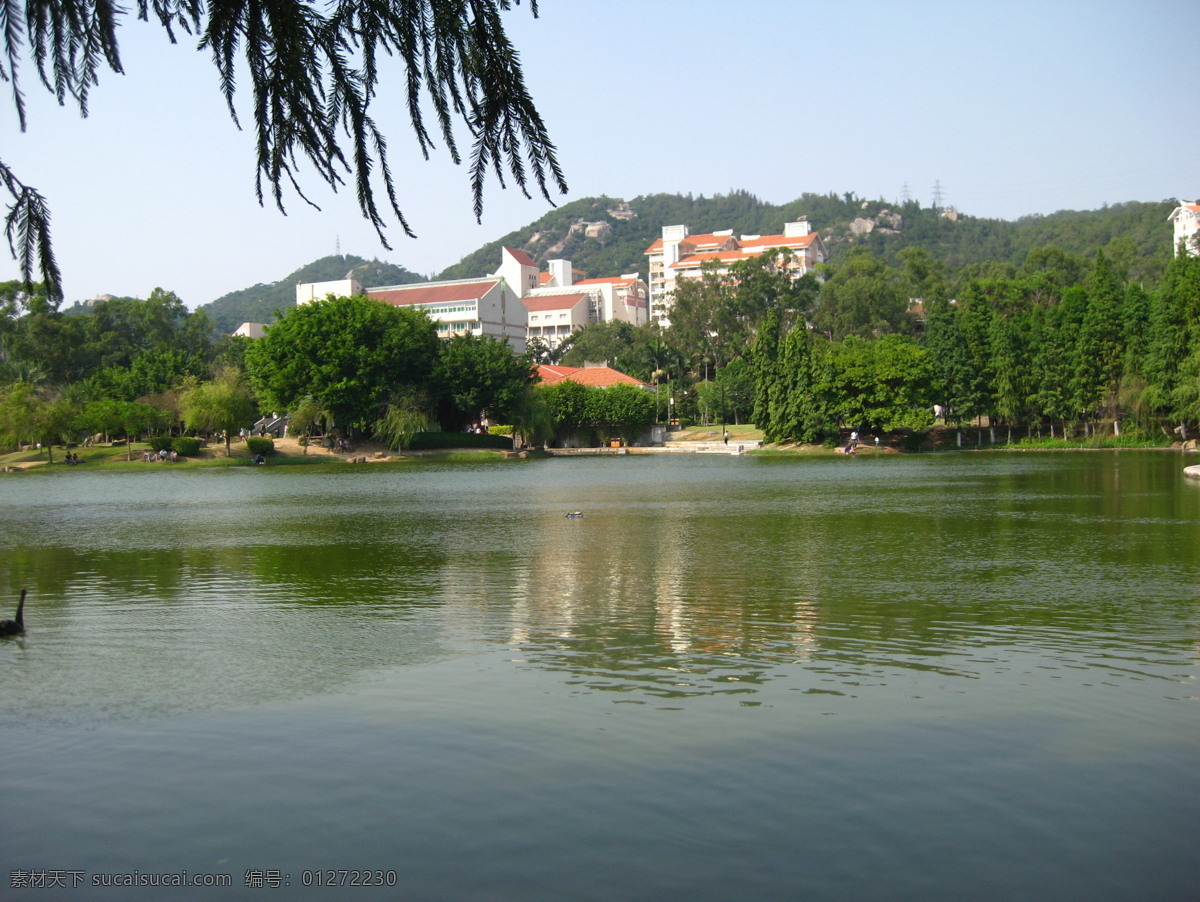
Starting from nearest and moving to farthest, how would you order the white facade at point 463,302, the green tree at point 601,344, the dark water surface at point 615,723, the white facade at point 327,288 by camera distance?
1. the dark water surface at point 615,723
2. the white facade at point 463,302
3. the green tree at point 601,344
4. the white facade at point 327,288

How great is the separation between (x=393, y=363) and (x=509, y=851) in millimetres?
64253

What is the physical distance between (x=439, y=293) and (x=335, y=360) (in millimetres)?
54768

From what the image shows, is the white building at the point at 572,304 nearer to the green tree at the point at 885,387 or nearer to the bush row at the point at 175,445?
the green tree at the point at 885,387

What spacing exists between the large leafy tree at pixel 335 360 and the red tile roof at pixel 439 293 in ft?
159

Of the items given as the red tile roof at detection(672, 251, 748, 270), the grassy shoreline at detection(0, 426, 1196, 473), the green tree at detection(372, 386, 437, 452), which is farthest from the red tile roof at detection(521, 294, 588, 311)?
the green tree at detection(372, 386, 437, 452)

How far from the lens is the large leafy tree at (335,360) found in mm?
65125

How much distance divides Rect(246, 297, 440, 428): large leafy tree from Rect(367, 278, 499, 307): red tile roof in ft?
159

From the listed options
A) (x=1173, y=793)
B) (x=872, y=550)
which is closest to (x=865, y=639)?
(x=1173, y=793)

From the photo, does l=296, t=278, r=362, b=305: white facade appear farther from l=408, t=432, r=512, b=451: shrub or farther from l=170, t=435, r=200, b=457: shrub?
l=170, t=435, r=200, b=457: shrub

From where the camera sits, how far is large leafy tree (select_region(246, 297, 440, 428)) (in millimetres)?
65125

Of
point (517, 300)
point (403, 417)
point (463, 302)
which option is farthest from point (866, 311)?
point (403, 417)

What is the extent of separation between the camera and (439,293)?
118375 mm

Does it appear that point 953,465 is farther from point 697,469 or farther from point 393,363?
point 393,363

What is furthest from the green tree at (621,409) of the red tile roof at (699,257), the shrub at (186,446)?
the red tile roof at (699,257)
